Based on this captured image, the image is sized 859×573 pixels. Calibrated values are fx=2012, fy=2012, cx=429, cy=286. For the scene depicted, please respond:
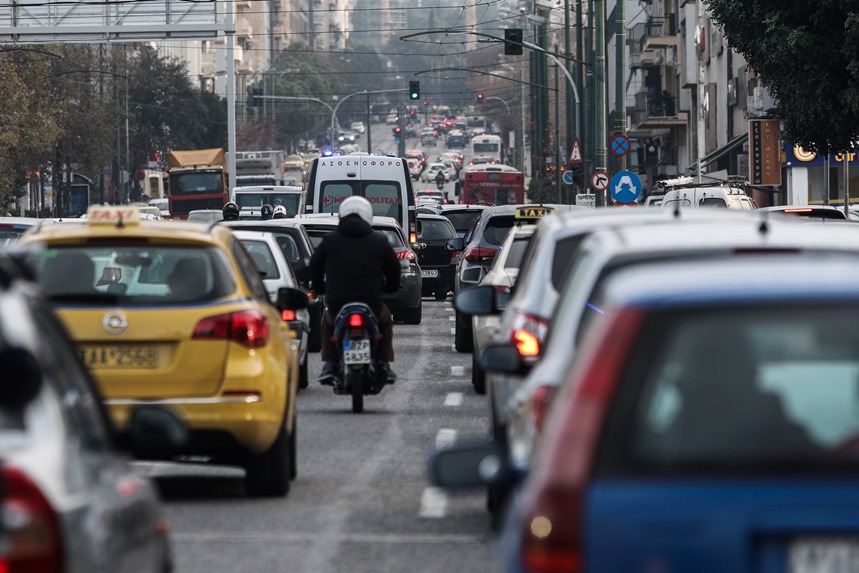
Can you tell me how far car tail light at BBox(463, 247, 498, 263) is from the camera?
2275 cm

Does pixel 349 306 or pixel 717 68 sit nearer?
pixel 349 306

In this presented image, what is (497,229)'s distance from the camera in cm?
2319

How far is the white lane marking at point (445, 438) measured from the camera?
43.3 ft

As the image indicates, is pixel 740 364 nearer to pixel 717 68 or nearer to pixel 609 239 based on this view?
pixel 609 239

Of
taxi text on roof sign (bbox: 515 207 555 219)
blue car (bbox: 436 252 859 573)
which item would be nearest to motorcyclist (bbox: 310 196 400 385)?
taxi text on roof sign (bbox: 515 207 555 219)

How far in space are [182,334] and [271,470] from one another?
89 centimetres

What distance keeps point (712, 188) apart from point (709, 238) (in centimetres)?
2879

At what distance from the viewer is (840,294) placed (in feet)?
14.2

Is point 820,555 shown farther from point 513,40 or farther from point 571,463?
point 513,40

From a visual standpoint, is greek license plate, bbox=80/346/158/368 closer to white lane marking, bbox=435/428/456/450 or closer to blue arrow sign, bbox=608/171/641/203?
white lane marking, bbox=435/428/456/450

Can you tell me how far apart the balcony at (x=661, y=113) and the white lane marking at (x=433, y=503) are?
2679 inches

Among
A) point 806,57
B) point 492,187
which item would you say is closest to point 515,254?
point 806,57

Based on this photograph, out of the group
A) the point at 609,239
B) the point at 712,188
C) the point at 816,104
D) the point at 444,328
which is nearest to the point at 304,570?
the point at 609,239

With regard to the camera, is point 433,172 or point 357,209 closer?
point 357,209
